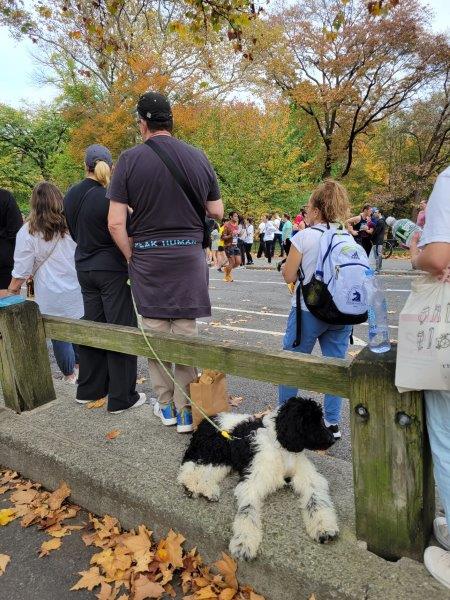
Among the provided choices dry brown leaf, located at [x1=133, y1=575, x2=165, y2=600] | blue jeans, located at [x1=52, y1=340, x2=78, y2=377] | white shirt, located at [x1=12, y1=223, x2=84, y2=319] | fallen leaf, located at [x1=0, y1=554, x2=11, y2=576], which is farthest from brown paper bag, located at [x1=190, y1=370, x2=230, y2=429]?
blue jeans, located at [x1=52, y1=340, x2=78, y2=377]

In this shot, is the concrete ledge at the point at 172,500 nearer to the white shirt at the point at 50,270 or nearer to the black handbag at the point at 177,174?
the white shirt at the point at 50,270

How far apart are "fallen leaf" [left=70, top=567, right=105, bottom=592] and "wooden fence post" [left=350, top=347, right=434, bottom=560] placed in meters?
1.29

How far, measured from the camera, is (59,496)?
270 centimetres

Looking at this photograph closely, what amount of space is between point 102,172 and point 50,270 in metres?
1.30

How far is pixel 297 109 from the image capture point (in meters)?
28.6

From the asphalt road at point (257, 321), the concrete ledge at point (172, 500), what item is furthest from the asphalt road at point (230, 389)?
the concrete ledge at point (172, 500)

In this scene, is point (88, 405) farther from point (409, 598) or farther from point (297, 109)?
point (297, 109)

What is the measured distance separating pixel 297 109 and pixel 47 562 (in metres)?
30.1

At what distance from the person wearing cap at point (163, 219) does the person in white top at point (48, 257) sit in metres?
1.58

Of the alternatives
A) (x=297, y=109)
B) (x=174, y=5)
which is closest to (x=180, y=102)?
(x=174, y=5)

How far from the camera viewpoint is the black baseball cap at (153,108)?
2711 millimetres

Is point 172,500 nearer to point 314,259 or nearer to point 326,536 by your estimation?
point 326,536

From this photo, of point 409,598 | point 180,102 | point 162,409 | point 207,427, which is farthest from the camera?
point 180,102

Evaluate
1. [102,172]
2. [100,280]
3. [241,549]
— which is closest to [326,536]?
[241,549]
